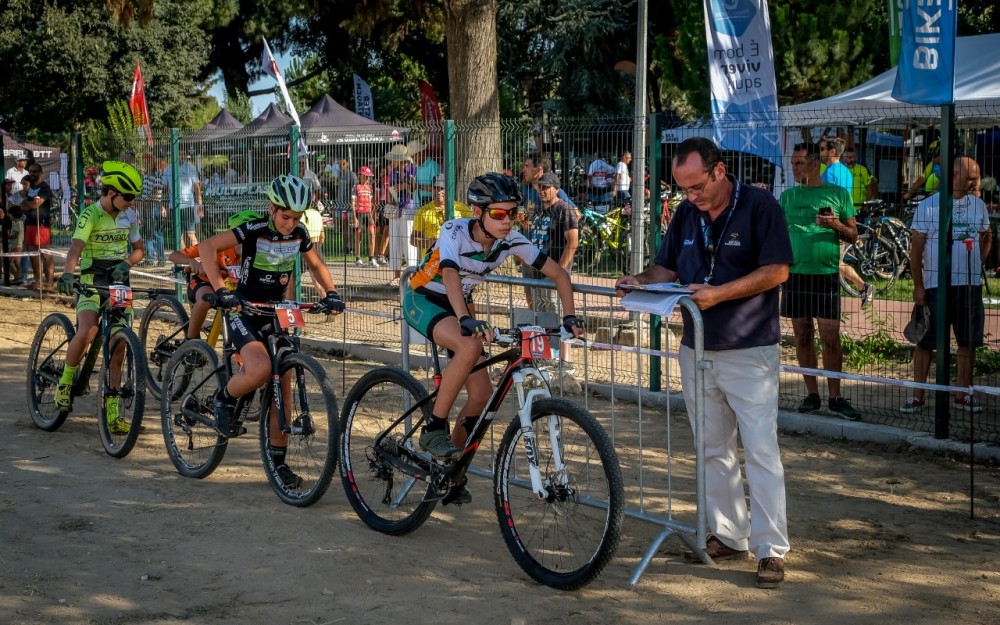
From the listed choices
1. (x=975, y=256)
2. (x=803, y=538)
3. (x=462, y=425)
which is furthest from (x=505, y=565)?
(x=975, y=256)

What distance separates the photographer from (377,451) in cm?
679

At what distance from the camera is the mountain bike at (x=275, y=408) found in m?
7.07

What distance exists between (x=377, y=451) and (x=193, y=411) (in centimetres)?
168

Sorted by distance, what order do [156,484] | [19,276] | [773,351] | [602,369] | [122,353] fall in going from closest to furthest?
[773,351], [156,484], [122,353], [602,369], [19,276]

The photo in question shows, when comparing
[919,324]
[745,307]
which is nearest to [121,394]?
[745,307]

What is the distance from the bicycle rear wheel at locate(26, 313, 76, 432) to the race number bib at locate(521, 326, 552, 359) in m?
4.87

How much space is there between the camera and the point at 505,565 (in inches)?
240

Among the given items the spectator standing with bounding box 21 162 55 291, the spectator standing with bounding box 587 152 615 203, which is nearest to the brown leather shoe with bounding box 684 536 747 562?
the spectator standing with bounding box 587 152 615 203

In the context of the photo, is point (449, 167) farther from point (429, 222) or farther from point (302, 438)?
point (302, 438)

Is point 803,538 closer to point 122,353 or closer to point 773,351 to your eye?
point 773,351

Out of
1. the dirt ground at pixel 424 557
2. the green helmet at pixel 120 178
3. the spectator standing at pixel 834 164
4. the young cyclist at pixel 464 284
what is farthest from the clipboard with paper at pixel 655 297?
the green helmet at pixel 120 178

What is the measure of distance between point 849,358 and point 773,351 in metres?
6.10

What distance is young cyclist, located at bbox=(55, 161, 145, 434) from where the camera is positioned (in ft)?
28.8

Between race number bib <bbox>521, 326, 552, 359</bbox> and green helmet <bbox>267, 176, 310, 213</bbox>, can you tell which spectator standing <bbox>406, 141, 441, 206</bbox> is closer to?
green helmet <bbox>267, 176, 310, 213</bbox>
